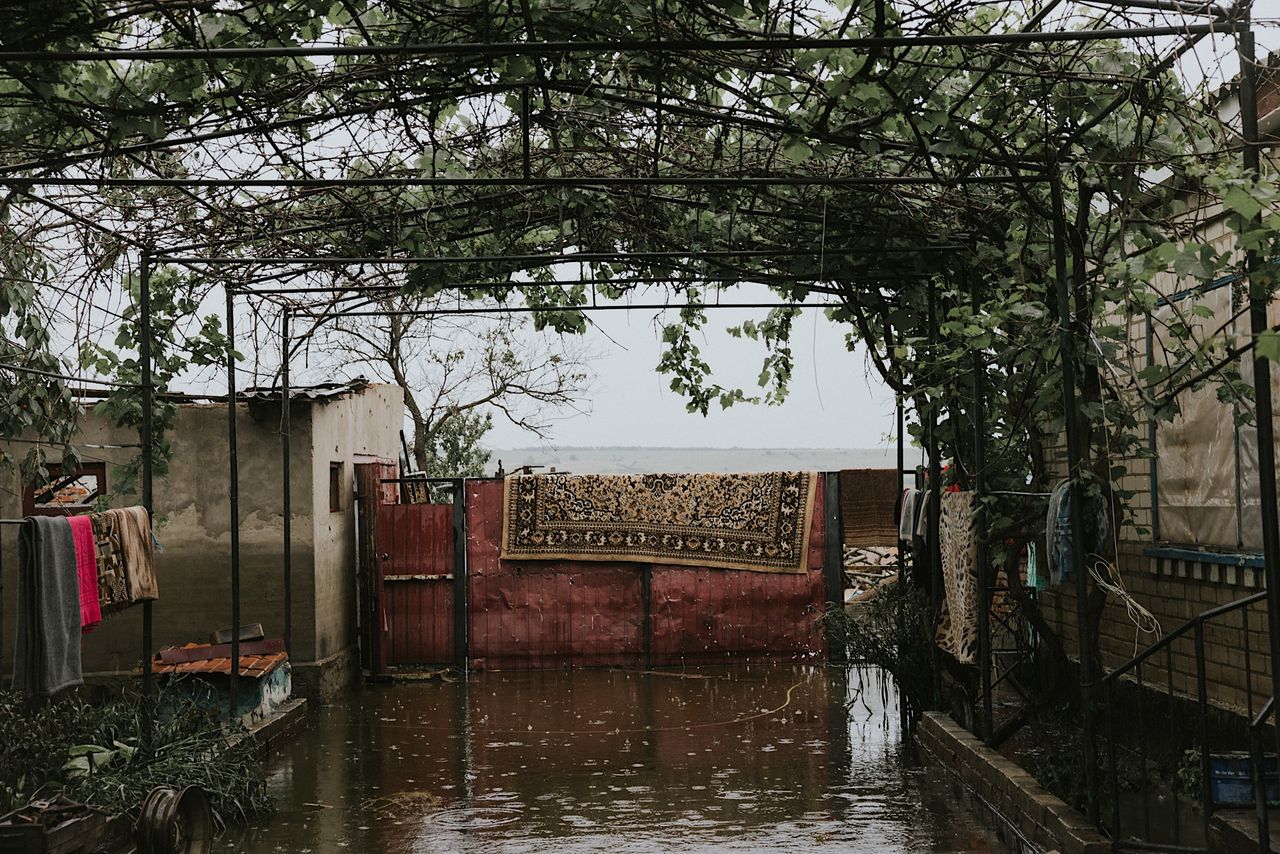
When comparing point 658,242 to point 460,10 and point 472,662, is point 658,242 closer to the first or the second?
point 460,10

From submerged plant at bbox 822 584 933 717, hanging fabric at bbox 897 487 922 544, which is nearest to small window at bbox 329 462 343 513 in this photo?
submerged plant at bbox 822 584 933 717

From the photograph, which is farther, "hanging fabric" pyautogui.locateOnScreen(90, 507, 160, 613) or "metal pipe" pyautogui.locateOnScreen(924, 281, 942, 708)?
"metal pipe" pyautogui.locateOnScreen(924, 281, 942, 708)

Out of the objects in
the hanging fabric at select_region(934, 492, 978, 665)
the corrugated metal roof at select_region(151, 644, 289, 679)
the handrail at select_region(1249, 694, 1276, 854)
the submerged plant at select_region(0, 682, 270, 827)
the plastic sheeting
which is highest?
the plastic sheeting


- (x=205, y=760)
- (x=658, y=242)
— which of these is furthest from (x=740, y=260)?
(x=205, y=760)

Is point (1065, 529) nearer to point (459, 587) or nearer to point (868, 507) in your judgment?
point (868, 507)

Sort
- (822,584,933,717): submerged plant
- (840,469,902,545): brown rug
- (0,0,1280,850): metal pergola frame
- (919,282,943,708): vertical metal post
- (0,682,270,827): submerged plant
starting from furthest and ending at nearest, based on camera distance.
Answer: (840,469,902,545): brown rug < (822,584,933,717): submerged plant < (919,282,943,708): vertical metal post < (0,682,270,827): submerged plant < (0,0,1280,850): metal pergola frame

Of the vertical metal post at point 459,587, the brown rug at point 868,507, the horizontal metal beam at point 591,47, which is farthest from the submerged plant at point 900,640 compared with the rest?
the horizontal metal beam at point 591,47

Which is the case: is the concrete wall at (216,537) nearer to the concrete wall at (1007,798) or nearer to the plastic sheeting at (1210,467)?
the concrete wall at (1007,798)

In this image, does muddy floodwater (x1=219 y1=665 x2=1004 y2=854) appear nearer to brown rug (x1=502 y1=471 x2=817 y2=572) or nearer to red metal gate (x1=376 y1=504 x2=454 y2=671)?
red metal gate (x1=376 y1=504 x2=454 y2=671)

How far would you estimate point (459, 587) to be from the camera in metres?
15.8

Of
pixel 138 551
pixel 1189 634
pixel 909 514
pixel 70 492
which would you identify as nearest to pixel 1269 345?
pixel 1189 634

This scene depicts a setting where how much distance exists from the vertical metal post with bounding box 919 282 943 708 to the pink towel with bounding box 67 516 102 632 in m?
5.74

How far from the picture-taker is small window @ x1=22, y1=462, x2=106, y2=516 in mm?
12570

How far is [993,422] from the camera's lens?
8.98 metres
